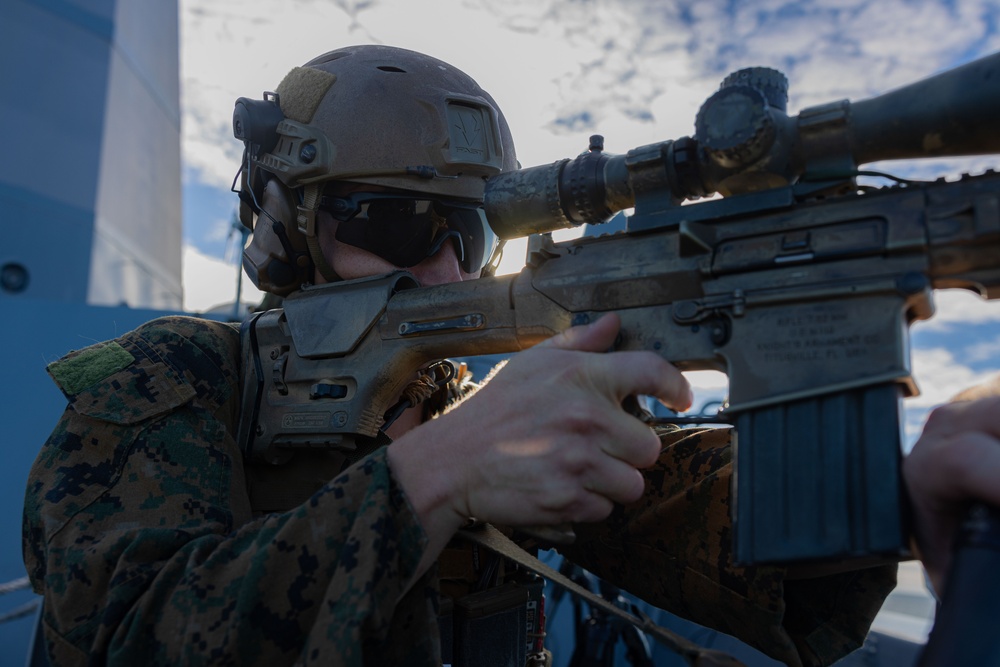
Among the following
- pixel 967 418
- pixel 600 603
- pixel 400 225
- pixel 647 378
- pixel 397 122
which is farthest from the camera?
pixel 397 122

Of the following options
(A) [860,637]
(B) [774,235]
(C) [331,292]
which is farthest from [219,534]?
(A) [860,637]

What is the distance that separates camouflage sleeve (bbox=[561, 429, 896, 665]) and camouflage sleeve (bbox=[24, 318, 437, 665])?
776 mm

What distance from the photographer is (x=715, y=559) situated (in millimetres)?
1805

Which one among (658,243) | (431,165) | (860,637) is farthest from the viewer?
(431,165)

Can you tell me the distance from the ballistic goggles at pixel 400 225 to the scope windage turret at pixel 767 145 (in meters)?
0.52

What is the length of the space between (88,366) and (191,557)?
2.17 feet

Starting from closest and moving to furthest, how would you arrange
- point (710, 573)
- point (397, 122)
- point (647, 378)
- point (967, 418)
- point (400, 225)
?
point (967, 418) < point (647, 378) < point (710, 573) < point (400, 225) < point (397, 122)

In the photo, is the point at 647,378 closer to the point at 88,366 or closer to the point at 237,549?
the point at 237,549

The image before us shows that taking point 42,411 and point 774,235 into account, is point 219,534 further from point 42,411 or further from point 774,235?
point 42,411

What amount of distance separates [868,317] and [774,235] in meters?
0.23

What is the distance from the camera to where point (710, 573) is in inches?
71.0

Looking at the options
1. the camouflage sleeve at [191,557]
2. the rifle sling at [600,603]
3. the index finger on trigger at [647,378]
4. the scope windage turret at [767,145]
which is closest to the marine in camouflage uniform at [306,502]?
the camouflage sleeve at [191,557]

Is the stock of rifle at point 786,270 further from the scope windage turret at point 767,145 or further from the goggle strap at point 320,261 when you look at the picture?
the goggle strap at point 320,261

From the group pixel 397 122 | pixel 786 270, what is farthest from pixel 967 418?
pixel 397 122
